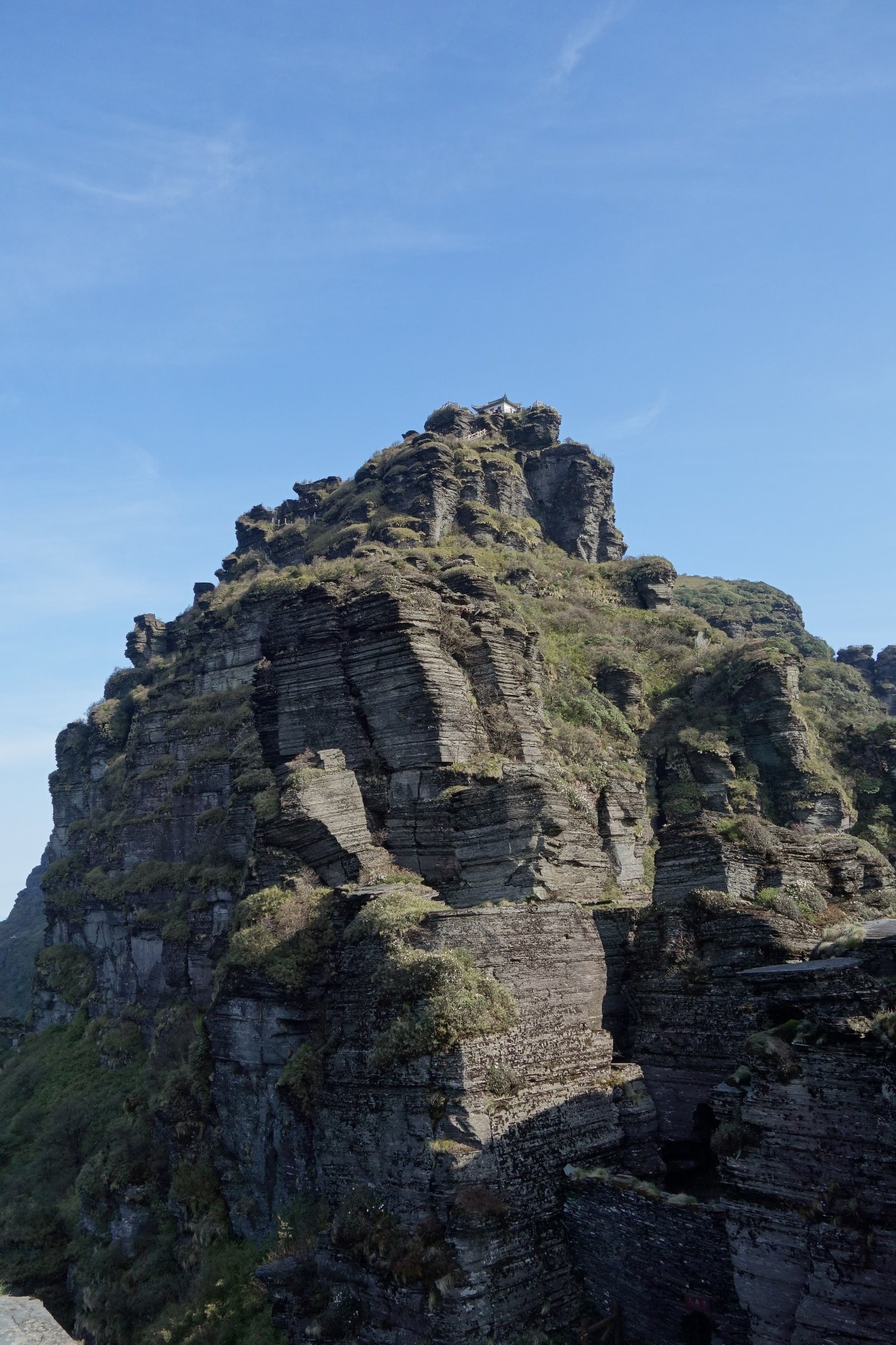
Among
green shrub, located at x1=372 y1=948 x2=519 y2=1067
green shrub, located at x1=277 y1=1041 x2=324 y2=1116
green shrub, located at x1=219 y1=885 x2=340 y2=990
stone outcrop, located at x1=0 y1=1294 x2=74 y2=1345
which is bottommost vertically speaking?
stone outcrop, located at x1=0 y1=1294 x2=74 y2=1345

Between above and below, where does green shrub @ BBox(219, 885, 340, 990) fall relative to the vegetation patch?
above

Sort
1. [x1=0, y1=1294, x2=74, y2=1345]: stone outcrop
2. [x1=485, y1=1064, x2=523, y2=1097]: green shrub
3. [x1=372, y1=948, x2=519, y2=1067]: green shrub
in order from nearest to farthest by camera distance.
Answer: [x1=485, y1=1064, x2=523, y2=1097]: green shrub
[x1=372, y1=948, x2=519, y2=1067]: green shrub
[x1=0, y1=1294, x2=74, y2=1345]: stone outcrop

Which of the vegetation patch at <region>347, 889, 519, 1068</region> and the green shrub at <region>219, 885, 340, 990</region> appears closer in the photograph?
the vegetation patch at <region>347, 889, 519, 1068</region>

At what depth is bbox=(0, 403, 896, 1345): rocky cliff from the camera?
12.7 metres

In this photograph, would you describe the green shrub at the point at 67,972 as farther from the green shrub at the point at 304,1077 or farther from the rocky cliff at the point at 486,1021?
the green shrub at the point at 304,1077

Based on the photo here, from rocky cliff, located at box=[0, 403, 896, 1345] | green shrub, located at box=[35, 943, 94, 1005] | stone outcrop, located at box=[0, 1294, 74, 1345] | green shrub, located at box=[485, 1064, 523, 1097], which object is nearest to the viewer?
rocky cliff, located at box=[0, 403, 896, 1345]

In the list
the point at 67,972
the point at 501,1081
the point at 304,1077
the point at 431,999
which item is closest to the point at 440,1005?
the point at 431,999

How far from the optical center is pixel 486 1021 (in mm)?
15516

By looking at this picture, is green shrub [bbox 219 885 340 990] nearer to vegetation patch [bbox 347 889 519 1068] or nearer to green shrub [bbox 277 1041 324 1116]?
green shrub [bbox 277 1041 324 1116]

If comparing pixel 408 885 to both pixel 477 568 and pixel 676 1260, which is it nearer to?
pixel 676 1260

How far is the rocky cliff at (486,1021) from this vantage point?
12.7 m

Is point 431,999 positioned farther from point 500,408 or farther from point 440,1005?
point 500,408

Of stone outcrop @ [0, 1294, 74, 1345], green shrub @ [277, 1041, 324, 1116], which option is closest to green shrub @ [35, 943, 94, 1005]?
stone outcrop @ [0, 1294, 74, 1345]

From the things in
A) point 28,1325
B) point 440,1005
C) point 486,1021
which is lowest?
point 28,1325
